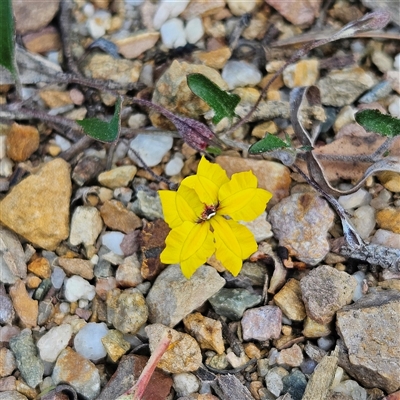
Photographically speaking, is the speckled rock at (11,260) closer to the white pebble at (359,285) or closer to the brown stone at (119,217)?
the brown stone at (119,217)

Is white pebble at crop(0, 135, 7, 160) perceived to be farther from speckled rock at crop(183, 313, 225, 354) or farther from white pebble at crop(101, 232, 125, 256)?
speckled rock at crop(183, 313, 225, 354)

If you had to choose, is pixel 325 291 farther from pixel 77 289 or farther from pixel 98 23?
pixel 98 23

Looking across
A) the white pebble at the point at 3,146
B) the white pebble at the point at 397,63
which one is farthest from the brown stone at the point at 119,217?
the white pebble at the point at 397,63

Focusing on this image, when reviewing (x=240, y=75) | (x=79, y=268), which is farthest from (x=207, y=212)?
(x=240, y=75)

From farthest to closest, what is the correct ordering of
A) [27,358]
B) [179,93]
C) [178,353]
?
[179,93] → [27,358] → [178,353]

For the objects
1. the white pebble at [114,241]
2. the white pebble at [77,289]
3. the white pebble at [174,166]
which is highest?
the white pebble at [174,166]

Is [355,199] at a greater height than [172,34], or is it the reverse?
[172,34]
